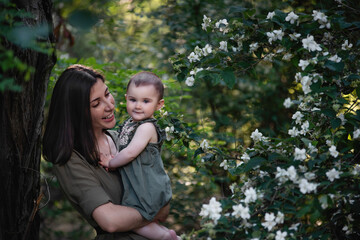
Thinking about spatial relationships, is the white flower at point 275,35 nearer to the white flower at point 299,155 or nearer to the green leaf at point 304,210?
the white flower at point 299,155

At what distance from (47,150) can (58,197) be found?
15.7ft

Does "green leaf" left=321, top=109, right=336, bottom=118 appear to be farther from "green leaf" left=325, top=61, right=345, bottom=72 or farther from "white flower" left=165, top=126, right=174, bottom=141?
"white flower" left=165, top=126, right=174, bottom=141

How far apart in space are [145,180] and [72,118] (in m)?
0.50

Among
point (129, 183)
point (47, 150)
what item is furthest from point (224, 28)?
point (47, 150)

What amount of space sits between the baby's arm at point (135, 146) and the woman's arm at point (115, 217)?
0.25 meters

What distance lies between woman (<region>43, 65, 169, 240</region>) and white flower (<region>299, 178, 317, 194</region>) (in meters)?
0.83

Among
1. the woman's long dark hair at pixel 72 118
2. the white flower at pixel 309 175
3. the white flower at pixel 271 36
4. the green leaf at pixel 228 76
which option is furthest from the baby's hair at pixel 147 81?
the white flower at pixel 309 175

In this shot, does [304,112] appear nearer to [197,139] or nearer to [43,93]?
[197,139]

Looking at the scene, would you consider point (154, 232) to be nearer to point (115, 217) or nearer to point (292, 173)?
point (115, 217)

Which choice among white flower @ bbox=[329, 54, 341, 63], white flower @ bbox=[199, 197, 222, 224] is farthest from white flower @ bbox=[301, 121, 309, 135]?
white flower @ bbox=[199, 197, 222, 224]

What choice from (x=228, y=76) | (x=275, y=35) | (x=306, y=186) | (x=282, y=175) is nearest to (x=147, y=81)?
(x=228, y=76)

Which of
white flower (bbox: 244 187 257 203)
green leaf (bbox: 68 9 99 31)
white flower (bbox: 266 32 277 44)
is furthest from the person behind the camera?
white flower (bbox: 266 32 277 44)

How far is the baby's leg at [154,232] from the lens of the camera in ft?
6.94

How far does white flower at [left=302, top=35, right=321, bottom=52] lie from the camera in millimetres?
1924
